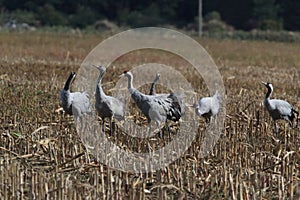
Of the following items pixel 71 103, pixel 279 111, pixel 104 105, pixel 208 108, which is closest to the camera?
pixel 104 105

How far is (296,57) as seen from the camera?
2959 cm

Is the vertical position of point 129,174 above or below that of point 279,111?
below

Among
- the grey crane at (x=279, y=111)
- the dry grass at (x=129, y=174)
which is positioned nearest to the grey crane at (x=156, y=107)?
the dry grass at (x=129, y=174)

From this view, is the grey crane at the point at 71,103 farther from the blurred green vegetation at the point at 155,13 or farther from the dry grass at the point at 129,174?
the blurred green vegetation at the point at 155,13

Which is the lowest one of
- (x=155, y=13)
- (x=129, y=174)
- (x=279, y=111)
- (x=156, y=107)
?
(x=129, y=174)

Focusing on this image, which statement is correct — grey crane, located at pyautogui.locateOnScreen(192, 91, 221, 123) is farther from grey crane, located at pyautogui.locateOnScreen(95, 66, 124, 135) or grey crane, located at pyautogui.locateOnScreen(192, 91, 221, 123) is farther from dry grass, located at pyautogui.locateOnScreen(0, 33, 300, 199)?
grey crane, located at pyautogui.locateOnScreen(95, 66, 124, 135)

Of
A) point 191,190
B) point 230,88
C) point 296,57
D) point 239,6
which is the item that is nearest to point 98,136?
point 191,190

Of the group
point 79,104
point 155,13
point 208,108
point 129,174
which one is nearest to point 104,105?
point 79,104

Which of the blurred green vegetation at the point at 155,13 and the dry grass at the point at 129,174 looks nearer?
the dry grass at the point at 129,174

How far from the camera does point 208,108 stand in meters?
10.0

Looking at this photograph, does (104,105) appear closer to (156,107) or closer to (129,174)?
(156,107)

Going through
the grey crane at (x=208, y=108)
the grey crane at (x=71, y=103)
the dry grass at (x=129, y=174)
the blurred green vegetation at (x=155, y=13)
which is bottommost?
the dry grass at (x=129, y=174)

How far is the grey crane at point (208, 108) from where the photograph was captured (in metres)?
9.96

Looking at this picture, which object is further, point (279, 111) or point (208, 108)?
point (279, 111)
